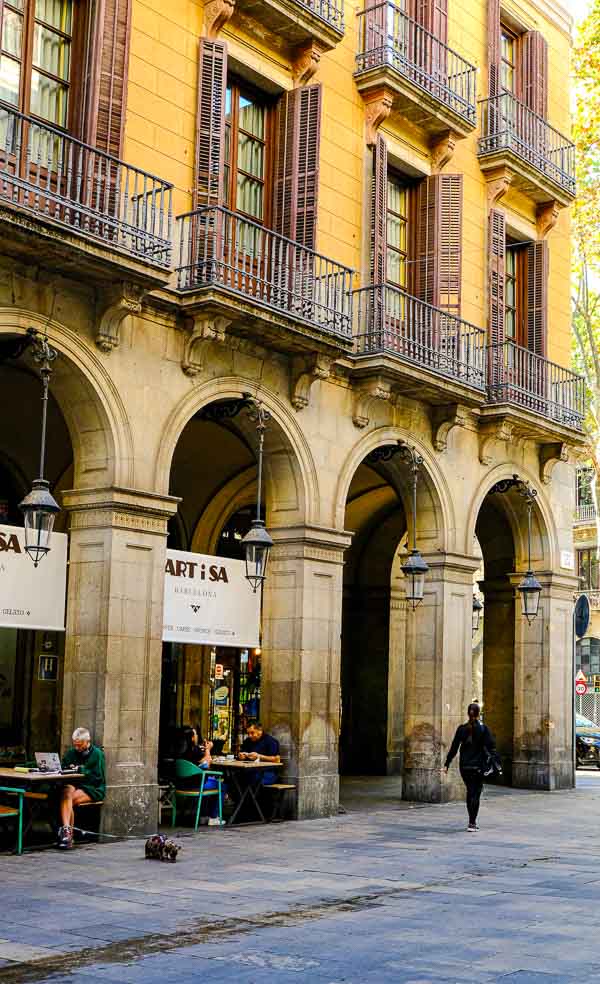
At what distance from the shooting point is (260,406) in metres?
15.8

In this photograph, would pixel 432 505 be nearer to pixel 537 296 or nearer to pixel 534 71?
pixel 537 296

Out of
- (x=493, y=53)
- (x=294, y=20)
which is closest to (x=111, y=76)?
(x=294, y=20)

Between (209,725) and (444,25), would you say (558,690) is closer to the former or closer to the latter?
(209,725)

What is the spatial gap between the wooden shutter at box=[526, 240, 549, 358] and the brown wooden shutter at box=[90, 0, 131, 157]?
1093 centimetres

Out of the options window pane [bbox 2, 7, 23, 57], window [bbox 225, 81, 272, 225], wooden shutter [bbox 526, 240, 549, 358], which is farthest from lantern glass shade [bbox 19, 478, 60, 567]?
wooden shutter [bbox 526, 240, 549, 358]

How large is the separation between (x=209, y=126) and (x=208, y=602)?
5.91m

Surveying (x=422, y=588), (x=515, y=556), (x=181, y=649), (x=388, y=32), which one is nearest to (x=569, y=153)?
(x=388, y=32)

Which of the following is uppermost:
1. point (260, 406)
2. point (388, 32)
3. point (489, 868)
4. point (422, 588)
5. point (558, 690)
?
point (388, 32)

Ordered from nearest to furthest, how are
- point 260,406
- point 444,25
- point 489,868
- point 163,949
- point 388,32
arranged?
1. point 163,949
2. point 489,868
3. point 260,406
4. point 388,32
5. point 444,25

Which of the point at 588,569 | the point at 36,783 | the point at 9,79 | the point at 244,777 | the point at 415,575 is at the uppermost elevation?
the point at 9,79

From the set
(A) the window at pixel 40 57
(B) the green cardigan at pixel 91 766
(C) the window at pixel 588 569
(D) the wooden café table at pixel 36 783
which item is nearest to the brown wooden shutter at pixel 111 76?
(A) the window at pixel 40 57

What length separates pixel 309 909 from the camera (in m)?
9.60

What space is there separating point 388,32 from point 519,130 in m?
4.47

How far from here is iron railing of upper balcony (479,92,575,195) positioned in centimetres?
2106
